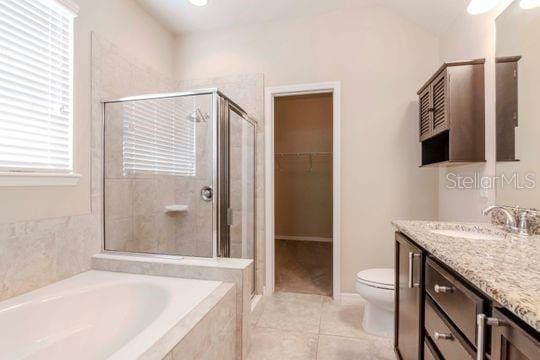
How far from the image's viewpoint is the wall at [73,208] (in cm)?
142

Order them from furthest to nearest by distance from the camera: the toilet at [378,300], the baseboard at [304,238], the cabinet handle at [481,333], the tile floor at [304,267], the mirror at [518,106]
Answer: the baseboard at [304,238] → the tile floor at [304,267] → the toilet at [378,300] → the mirror at [518,106] → the cabinet handle at [481,333]

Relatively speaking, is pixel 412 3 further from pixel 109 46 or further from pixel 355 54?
pixel 109 46

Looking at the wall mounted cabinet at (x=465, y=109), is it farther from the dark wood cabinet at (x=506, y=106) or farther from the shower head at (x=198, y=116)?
the shower head at (x=198, y=116)

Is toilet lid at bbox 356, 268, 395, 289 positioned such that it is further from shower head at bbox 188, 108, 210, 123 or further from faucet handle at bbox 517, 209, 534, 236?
shower head at bbox 188, 108, 210, 123

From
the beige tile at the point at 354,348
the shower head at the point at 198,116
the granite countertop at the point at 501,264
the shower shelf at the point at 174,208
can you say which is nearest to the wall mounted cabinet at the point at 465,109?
the granite countertop at the point at 501,264

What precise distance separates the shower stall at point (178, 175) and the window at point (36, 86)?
1.10 feet

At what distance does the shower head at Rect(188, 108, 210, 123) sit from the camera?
2.07m

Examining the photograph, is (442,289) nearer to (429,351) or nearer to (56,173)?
(429,351)

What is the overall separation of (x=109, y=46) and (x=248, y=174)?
148 cm

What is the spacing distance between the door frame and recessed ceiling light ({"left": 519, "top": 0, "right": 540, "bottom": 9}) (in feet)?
4.21

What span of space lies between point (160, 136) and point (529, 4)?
8.30ft

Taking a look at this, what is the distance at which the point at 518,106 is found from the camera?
1.43 metres

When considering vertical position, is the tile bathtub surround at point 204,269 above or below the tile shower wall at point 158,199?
below

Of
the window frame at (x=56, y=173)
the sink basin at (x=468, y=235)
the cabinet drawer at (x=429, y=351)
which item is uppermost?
the window frame at (x=56, y=173)
